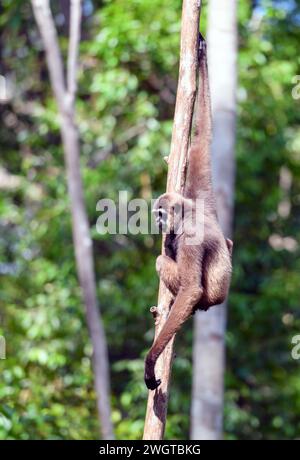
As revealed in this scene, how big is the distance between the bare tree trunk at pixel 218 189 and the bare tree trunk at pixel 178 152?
3.14 meters

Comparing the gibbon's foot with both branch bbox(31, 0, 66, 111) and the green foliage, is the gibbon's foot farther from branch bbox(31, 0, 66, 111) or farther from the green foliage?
branch bbox(31, 0, 66, 111)

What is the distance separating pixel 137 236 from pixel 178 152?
17.2ft

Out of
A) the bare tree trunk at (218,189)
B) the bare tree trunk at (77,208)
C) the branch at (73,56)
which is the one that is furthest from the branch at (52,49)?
the bare tree trunk at (218,189)

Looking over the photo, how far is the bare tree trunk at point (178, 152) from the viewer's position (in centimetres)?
444

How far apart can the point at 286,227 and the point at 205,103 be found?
5.50 meters

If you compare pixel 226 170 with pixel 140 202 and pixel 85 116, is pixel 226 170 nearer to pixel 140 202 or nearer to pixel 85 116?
pixel 140 202

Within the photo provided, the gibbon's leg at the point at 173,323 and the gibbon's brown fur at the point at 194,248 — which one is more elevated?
the gibbon's brown fur at the point at 194,248

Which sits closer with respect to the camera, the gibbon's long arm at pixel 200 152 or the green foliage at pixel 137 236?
the gibbon's long arm at pixel 200 152

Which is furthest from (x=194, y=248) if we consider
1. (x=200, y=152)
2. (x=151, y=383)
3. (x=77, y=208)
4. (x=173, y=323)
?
(x=77, y=208)

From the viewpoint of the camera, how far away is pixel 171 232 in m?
5.06

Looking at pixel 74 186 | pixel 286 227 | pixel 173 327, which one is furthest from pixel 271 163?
pixel 173 327

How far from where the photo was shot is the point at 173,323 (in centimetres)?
443

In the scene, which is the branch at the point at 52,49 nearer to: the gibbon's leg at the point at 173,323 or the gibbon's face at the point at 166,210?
the gibbon's face at the point at 166,210

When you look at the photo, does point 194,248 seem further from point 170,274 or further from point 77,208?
point 77,208
